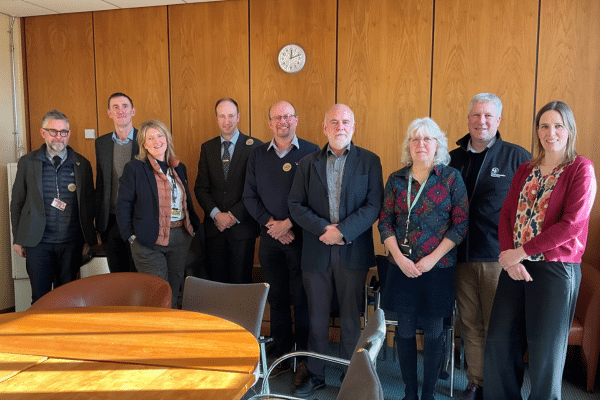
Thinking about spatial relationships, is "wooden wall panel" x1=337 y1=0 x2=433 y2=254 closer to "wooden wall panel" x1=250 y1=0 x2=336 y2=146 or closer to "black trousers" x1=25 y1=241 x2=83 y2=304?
"wooden wall panel" x1=250 y1=0 x2=336 y2=146

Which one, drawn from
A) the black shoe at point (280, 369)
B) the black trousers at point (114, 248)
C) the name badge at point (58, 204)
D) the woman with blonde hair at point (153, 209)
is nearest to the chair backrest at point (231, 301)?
the woman with blonde hair at point (153, 209)

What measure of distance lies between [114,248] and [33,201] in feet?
2.35

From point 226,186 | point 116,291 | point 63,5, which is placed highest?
point 63,5

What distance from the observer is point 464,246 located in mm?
2881

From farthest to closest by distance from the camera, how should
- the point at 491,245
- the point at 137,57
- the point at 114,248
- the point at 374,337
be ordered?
1. the point at 137,57
2. the point at 114,248
3. the point at 491,245
4. the point at 374,337

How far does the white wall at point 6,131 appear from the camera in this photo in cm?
462

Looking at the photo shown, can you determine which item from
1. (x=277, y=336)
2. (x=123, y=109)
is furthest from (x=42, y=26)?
(x=277, y=336)

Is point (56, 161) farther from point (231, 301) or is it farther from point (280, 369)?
point (280, 369)

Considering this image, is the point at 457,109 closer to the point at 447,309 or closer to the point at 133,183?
the point at 447,309

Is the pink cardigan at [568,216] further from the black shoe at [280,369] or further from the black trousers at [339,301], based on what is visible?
the black shoe at [280,369]

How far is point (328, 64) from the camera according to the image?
4.25 metres

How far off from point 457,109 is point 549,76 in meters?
0.77

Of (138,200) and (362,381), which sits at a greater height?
(138,200)

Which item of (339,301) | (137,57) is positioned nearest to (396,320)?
(339,301)
